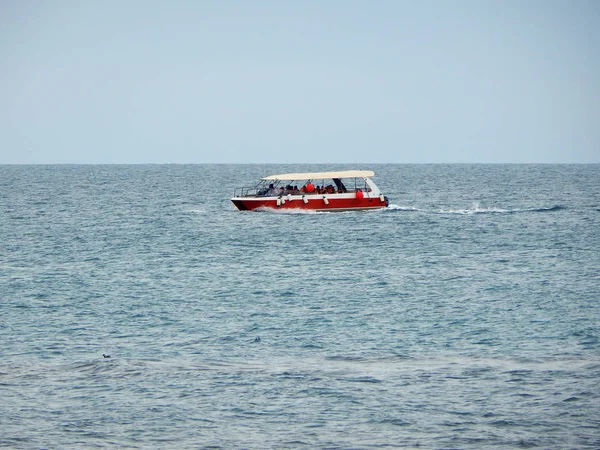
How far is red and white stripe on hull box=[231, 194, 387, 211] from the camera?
7938 cm

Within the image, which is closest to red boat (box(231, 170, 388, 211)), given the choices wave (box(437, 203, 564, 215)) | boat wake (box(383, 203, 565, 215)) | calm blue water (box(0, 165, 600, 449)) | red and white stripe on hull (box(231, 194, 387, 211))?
red and white stripe on hull (box(231, 194, 387, 211))

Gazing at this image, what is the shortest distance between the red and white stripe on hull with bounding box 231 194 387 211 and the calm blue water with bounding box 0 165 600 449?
40.4 ft

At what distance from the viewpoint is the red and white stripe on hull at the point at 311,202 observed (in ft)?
260

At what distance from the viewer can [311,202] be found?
79.7 m

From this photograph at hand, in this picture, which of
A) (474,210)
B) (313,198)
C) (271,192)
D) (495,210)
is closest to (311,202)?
(313,198)

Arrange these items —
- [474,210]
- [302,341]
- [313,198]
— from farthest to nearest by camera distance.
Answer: [474,210], [313,198], [302,341]

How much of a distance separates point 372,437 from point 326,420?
169 centimetres

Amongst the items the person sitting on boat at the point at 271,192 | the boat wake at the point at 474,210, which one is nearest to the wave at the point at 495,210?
the boat wake at the point at 474,210

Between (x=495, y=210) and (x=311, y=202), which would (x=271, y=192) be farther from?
(x=495, y=210)

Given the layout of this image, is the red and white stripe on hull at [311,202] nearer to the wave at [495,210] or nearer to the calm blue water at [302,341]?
the wave at [495,210]

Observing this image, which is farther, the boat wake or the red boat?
the boat wake

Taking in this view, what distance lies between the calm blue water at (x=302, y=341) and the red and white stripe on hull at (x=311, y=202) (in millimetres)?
12320

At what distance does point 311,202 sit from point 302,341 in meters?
46.7

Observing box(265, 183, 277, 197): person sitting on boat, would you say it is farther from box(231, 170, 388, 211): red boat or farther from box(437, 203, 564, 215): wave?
box(437, 203, 564, 215): wave
